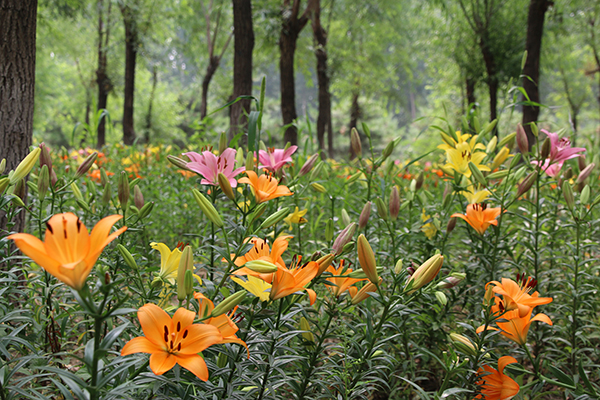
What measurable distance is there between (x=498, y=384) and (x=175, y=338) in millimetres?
890

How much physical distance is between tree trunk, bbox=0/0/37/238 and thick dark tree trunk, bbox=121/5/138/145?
8.00m

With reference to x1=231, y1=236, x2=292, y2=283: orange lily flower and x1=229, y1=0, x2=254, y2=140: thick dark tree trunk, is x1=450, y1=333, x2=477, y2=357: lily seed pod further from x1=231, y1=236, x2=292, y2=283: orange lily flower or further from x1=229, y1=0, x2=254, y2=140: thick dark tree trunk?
x1=229, y1=0, x2=254, y2=140: thick dark tree trunk

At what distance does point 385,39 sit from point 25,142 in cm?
1456

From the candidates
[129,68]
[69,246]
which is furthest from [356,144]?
[129,68]

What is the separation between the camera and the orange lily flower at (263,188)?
3.09 feet

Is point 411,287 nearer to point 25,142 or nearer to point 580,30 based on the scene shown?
point 25,142

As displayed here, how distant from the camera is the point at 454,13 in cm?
1185

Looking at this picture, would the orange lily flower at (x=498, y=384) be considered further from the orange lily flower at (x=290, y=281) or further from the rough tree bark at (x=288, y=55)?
the rough tree bark at (x=288, y=55)

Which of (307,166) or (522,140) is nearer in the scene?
(307,166)

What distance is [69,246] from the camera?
542 millimetres

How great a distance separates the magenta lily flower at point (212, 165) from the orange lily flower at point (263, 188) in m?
0.11

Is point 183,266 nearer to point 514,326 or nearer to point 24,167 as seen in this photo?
point 24,167

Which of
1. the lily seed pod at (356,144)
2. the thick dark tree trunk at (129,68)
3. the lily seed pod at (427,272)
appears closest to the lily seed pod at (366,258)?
the lily seed pod at (427,272)

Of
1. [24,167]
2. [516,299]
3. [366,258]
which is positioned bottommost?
[516,299]
